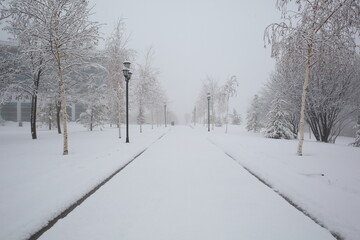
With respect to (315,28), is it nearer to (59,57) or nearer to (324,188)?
(324,188)

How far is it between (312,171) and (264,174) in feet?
5.38

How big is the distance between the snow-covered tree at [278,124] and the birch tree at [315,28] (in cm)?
1024

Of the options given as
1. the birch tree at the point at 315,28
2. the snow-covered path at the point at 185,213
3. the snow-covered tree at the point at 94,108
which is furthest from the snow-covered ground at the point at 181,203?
the snow-covered tree at the point at 94,108

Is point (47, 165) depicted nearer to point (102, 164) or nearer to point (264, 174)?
point (102, 164)

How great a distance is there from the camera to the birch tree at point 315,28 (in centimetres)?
696

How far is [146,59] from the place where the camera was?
24.0 metres

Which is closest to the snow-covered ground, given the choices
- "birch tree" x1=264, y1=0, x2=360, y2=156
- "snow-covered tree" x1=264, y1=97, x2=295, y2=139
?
"birch tree" x1=264, y1=0, x2=360, y2=156

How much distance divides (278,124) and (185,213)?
17611 mm

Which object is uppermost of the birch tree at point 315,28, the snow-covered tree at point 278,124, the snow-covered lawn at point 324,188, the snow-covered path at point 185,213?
the birch tree at point 315,28

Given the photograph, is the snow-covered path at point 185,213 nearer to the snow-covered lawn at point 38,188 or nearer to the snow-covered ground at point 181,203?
the snow-covered ground at point 181,203

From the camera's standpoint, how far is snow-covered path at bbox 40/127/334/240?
2432mm

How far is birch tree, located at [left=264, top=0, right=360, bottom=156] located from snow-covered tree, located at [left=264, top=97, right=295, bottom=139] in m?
10.2

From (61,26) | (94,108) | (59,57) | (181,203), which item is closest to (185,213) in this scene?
(181,203)

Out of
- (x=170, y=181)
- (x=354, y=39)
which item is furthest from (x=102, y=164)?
(x=354, y=39)
